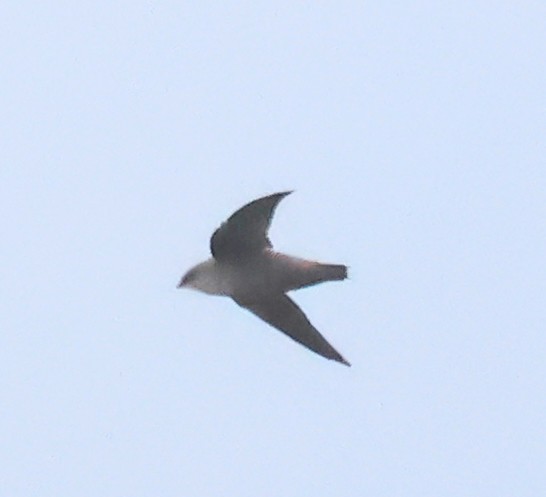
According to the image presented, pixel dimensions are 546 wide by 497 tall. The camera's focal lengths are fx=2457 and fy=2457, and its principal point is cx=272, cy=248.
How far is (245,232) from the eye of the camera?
67.5 feet

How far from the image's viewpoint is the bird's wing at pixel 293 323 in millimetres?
21438

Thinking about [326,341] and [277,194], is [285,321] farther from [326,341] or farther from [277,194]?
[277,194]

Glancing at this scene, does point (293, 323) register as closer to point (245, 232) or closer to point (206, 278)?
point (206, 278)

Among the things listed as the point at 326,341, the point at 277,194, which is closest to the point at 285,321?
the point at 326,341

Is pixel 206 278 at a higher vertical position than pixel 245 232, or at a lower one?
lower

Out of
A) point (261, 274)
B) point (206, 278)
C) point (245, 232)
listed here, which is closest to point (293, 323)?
point (261, 274)

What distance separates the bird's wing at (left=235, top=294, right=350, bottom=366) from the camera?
21.4 metres

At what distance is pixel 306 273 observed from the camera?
20656 mm

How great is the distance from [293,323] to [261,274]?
86cm

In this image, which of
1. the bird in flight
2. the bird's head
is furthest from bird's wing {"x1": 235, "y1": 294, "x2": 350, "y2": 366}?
the bird's head

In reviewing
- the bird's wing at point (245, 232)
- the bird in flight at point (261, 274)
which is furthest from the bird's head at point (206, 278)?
the bird's wing at point (245, 232)

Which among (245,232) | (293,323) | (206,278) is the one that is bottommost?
(293,323)

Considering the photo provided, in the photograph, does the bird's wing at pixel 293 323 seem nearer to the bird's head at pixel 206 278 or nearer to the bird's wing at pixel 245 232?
the bird's head at pixel 206 278

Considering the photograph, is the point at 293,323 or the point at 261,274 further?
the point at 293,323
